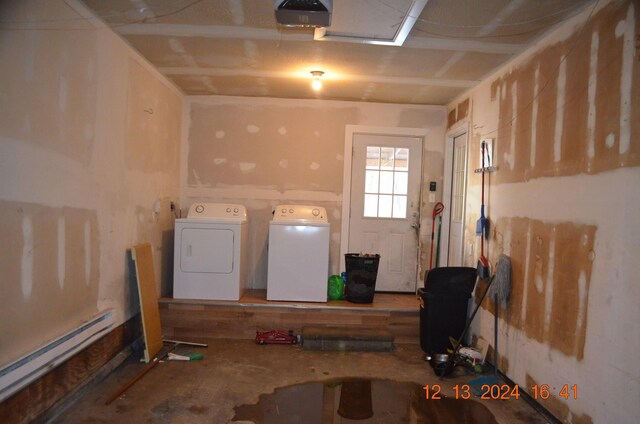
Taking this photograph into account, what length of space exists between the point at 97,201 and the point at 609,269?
10.2ft

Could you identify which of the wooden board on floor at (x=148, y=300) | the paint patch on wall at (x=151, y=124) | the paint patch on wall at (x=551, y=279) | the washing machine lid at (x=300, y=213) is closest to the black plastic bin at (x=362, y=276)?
the washing machine lid at (x=300, y=213)

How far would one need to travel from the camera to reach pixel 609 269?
7.20 ft

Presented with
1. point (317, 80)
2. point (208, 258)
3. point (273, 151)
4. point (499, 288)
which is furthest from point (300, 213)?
point (499, 288)

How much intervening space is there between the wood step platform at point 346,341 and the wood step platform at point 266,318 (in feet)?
0.67

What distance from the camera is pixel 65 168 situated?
257 centimetres

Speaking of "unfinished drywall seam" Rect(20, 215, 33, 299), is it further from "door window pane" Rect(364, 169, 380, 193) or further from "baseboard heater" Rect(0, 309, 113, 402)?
"door window pane" Rect(364, 169, 380, 193)

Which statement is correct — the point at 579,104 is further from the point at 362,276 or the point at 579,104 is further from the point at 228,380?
the point at 228,380

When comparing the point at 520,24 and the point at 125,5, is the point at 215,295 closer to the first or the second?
the point at 125,5

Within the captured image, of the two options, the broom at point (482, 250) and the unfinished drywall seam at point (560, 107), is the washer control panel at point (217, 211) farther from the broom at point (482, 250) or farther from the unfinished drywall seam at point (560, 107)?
the unfinished drywall seam at point (560, 107)

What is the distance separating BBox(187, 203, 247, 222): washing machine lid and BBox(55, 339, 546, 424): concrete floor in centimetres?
128

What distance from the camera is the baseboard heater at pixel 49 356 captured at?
6.64 feet

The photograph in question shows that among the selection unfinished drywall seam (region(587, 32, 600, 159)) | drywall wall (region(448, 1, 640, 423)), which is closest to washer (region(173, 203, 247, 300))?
drywall wall (region(448, 1, 640, 423))

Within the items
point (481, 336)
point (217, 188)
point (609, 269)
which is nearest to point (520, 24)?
point (609, 269)

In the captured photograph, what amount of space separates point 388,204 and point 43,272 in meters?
3.55
